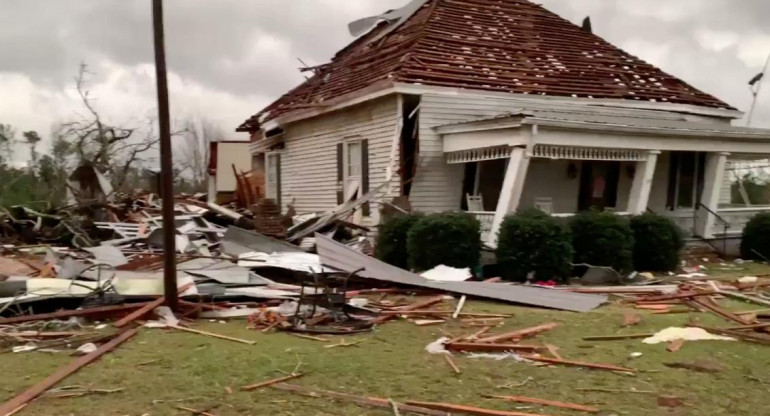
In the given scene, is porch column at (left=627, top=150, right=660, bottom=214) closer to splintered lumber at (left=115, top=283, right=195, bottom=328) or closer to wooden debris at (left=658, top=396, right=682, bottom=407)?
wooden debris at (left=658, top=396, right=682, bottom=407)

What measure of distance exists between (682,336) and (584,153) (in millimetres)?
7626

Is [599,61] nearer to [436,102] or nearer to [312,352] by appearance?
[436,102]

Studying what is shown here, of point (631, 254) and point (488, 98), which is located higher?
point (488, 98)

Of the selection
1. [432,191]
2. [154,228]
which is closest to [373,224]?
[432,191]

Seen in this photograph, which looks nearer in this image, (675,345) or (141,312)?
(675,345)

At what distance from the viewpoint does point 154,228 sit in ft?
52.5

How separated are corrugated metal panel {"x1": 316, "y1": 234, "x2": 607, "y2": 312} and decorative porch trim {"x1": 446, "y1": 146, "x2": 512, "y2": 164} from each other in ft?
13.0

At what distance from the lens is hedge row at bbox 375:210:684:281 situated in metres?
11.8

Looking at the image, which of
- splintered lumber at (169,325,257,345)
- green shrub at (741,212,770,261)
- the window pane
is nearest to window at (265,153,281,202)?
the window pane

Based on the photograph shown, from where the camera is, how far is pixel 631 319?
8.18m

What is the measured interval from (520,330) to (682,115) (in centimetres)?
1320

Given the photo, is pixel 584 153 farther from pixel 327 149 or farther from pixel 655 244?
pixel 327 149

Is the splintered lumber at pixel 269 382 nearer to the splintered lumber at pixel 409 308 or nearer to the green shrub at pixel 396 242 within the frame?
the splintered lumber at pixel 409 308

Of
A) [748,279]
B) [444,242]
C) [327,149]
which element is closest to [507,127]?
[444,242]
